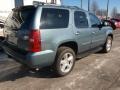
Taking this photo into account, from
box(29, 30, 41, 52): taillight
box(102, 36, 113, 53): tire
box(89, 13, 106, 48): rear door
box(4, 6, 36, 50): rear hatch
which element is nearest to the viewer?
box(29, 30, 41, 52): taillight

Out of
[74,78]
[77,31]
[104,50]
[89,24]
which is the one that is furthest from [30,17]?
[104,50]

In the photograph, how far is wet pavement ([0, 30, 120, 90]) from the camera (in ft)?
14.8

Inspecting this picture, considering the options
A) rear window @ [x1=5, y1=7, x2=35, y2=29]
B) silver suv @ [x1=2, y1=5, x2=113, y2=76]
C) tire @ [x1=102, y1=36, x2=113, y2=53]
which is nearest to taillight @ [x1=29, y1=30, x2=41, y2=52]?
silver suv @ [x1=2, y1=5, x2=113, y2=76]

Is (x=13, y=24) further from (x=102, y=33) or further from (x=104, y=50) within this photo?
(x=104, y=50)

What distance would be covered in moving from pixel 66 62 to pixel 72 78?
1.58 feet

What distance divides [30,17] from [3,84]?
1.75 meters

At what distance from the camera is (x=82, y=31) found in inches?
224

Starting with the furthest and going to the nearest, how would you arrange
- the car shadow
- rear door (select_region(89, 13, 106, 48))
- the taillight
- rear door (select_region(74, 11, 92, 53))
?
1. rear door (select_region(89, 13, 106, 48))
2. rear door (select_region(74, 11, 92, 53))
3. the car shadow
4. the taillight

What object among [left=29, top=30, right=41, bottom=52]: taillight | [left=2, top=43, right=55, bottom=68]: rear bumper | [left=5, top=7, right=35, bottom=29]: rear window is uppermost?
[left=5, top=7, right=35, bottom=29]: rear window

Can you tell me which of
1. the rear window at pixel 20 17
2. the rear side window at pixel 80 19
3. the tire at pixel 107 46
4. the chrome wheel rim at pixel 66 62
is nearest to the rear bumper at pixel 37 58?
the chrome wheel rim at pixel 66 62

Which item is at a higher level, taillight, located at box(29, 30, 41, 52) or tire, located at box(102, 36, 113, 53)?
taillight, located at box(29, 30, 41, 52)

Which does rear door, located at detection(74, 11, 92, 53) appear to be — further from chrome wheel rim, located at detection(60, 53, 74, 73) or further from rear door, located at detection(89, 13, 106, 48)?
chrome wheel rim, located at detection(60, 53, 74, 73)

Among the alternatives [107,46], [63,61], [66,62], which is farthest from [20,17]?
[107,46]

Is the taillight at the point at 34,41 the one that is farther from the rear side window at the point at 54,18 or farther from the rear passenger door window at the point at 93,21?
the rear passenger door window at the point at 93,21
